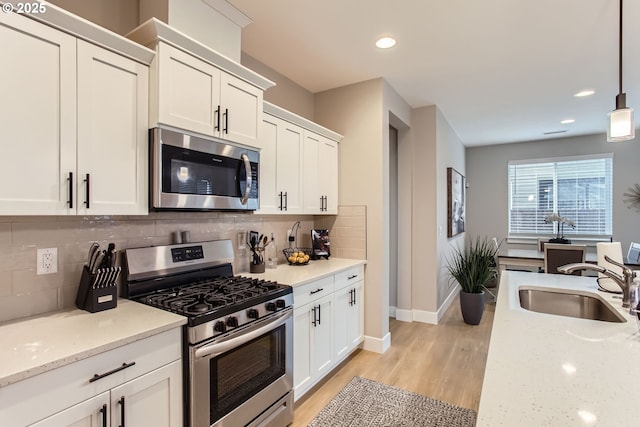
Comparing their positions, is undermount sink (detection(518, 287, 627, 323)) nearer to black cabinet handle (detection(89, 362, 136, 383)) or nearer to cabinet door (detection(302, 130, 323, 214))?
cabinet door (detection(302, 130, 323, 214))

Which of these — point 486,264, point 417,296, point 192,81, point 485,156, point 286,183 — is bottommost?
point 417,296

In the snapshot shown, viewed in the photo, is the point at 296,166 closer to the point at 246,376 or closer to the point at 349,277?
the point at 349,277

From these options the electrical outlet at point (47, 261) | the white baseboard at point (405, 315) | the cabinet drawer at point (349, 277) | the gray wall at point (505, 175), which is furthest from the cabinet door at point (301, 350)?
the gray wall at point (505, 175)

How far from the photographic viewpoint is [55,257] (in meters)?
1.60

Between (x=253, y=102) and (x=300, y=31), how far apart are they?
2.34ft

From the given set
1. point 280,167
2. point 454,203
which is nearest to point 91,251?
point 280,167

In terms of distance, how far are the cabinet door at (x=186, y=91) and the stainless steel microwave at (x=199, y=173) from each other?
0.08 metres

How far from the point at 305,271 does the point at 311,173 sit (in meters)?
0.98

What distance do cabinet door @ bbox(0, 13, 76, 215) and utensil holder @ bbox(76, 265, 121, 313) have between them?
1.17 ft

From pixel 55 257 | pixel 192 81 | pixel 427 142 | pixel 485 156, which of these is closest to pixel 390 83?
pixel 427 142

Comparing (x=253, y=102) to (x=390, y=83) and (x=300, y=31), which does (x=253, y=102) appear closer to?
(x=300, y=31)

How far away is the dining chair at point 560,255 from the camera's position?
13.2ft

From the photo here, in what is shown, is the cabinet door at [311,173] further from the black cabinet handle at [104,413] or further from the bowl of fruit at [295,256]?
the black cabinet handle at [104,413]

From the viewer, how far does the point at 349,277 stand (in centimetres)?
301
